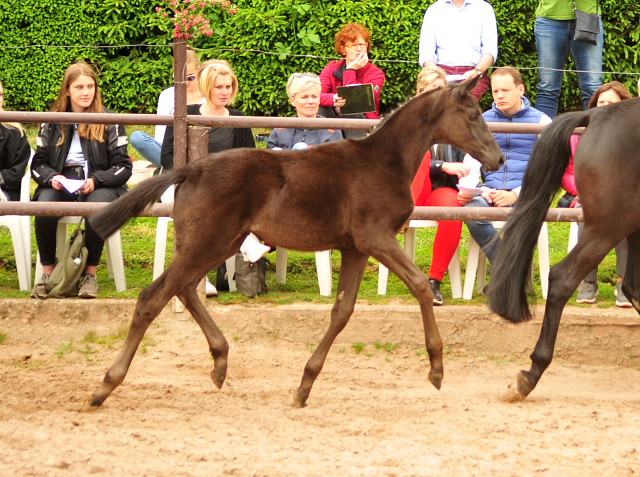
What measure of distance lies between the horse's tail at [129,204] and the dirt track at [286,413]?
0.94 m

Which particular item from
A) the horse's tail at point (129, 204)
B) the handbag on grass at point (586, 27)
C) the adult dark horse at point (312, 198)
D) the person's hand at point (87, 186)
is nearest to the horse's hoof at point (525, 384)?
the adult dark horse at point (312, 198)

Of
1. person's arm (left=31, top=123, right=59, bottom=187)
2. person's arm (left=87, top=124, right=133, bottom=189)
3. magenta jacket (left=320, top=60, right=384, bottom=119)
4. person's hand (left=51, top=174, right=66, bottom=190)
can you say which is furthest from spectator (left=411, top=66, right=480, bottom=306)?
person's arm (left=31, top=123, right=59, bottom=187)

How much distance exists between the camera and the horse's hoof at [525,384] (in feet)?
14.7

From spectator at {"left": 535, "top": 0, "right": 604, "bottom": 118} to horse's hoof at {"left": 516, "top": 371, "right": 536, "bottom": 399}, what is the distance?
4141mm

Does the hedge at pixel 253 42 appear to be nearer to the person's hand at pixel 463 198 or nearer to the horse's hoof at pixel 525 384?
the person's hand at pixel 463 198

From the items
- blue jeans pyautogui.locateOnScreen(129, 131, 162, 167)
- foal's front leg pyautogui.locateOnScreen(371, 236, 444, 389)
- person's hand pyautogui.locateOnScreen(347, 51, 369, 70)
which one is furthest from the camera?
person's hand pyautogui.locateOnScreen(347, 51, 369, 70)

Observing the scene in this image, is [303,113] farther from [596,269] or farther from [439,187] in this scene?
[596,269]

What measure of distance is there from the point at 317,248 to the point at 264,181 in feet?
1.44

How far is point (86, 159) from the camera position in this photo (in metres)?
6.01

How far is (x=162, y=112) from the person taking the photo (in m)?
6.98

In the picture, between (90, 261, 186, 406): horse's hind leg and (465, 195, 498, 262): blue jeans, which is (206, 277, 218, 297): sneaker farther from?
(465, 195, 498, 262): blue jeans

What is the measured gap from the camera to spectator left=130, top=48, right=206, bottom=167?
668cm

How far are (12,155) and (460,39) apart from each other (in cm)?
406

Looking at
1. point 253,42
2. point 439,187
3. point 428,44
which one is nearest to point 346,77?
point 428,44
